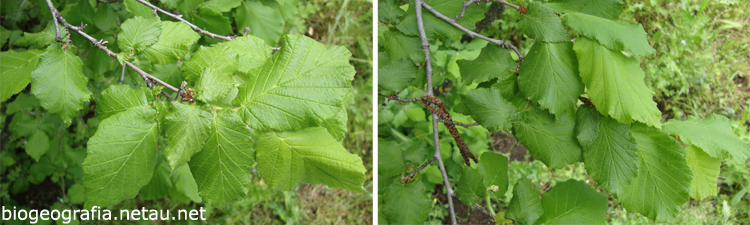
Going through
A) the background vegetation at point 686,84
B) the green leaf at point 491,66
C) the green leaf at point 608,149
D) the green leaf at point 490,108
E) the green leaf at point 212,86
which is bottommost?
the background vegetation at point 686,84

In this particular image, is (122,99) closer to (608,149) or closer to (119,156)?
(119,156)

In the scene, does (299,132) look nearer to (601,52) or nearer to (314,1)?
(601,52)

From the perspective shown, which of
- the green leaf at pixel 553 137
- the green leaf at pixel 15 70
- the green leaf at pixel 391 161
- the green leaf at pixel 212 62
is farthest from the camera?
the green leaf at pixel 391 161

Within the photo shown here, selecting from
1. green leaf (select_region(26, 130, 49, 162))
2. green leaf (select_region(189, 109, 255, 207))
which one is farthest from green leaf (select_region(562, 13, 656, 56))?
green leaf (select_region(26, 130, 49, 162))

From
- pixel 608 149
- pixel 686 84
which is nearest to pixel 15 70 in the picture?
pixel 608 149

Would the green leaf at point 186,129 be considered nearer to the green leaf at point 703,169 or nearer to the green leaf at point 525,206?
the green leaf at point 525,206

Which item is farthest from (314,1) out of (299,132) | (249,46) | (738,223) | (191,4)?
(738,223)

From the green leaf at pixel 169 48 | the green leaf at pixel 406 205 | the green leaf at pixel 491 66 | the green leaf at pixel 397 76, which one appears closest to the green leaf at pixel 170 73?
the green leaf at pixel 169 48
